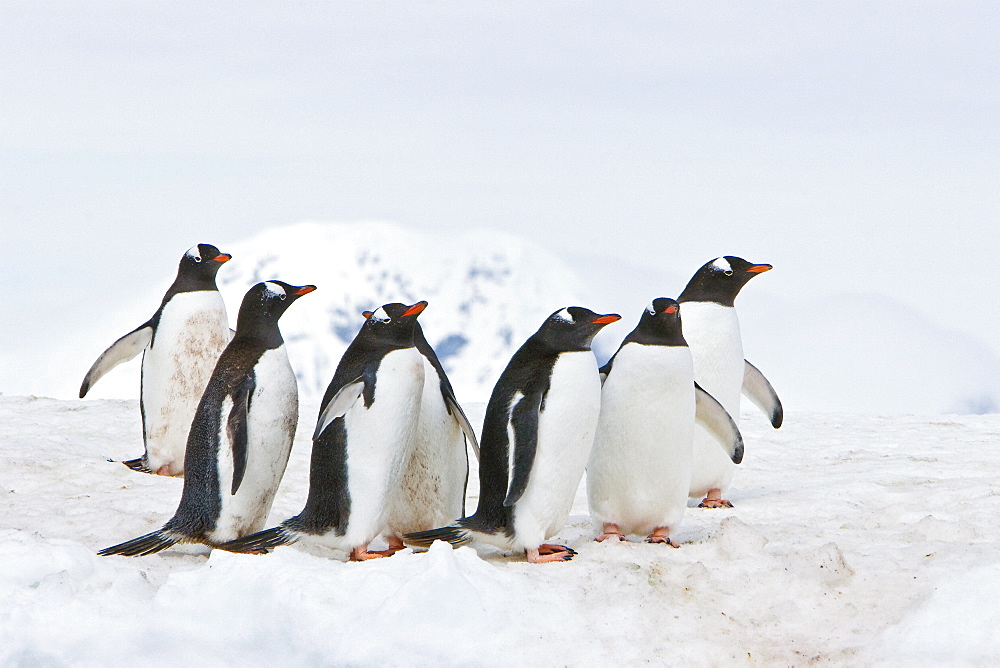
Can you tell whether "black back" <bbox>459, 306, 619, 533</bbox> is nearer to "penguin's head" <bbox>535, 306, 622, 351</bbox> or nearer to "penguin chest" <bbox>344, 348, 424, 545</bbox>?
"penguin's head" <bbox>535, 306, 622, 351</bbox>

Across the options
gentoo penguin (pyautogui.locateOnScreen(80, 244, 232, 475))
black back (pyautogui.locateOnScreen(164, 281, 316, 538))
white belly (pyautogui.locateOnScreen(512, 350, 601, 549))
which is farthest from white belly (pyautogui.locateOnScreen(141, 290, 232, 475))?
white belly (pyautogui.locateOnScreen(512, 350, 601, 549))

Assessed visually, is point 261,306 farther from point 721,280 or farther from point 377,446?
point 721,280

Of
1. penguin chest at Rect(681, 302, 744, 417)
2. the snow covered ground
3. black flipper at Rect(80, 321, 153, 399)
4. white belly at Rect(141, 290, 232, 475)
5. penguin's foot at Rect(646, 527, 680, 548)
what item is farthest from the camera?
black flipper at Rect(80, 321, 153, 399)

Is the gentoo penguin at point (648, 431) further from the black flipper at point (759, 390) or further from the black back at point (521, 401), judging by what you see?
the black flipper at point (759, 390)

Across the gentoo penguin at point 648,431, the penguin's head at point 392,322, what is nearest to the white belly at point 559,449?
the gentoo penguin at point 648,431

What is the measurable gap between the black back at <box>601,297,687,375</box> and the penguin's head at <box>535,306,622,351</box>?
0.82 feet

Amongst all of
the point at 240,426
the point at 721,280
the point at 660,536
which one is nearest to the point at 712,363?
the point at 721,280

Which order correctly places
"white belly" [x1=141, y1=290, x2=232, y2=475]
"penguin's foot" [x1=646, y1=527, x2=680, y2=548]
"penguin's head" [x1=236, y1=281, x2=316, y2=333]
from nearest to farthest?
"penguin's foot" [x1=646, y1=527, x2=680, y2=548] < "penguin's head" [x1=236, y1=281, x2=316, y2=333] < "white belly" [x1=141, y1=290, x2=232, y2=475]

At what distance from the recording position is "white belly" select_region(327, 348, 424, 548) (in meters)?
3.96

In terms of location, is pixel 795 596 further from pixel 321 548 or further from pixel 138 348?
pixel 138 348

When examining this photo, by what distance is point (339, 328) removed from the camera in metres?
111

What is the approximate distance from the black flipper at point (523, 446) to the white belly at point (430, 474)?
0.57 m

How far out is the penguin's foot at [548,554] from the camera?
3752 mm

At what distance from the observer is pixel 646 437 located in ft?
13.6
